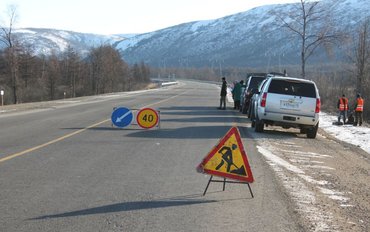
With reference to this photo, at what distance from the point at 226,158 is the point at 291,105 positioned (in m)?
9.70

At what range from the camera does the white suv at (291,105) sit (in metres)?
16.9

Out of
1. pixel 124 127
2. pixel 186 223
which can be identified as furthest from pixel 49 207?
pixel 124 127

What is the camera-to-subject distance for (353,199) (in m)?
7.98

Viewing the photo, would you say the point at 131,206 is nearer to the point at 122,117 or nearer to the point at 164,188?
the point at 164,188

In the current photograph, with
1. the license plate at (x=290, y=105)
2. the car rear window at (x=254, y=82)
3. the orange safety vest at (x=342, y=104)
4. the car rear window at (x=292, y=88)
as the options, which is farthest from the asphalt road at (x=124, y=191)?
the car rear window at (x=254, y=82)

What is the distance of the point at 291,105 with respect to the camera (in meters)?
17.0

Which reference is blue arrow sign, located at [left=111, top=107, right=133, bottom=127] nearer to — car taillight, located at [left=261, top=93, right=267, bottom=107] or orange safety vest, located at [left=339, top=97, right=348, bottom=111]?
car taillight, located at [left=261, top=93, right=267, bottom=107]

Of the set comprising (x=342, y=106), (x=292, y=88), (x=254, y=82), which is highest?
(x=292, y=88)

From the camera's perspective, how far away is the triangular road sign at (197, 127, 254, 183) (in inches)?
309

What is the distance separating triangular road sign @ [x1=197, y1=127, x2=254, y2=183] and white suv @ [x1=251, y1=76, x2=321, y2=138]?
943cm

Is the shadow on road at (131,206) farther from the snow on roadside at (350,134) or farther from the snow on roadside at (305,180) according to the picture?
the snow on roadside at (350,134)

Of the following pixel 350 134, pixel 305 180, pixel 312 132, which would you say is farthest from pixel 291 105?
pixel 305 180

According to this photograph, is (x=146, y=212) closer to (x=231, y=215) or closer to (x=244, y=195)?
(x=231, y=215)

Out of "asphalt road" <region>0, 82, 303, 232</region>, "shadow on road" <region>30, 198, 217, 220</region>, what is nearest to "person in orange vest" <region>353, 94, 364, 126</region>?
"asphalt road" <region>0, 82, 303, 232</region>
